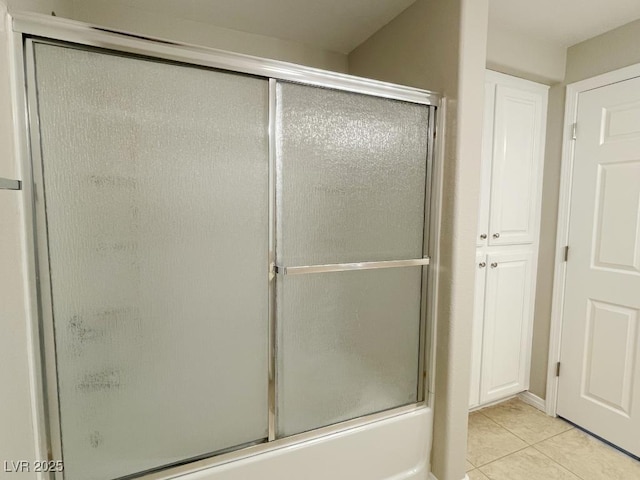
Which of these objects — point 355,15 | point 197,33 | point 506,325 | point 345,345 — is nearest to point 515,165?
point 506,325

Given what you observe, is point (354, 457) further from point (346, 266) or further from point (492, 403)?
point (492, 403)

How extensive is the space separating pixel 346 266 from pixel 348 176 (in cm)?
36

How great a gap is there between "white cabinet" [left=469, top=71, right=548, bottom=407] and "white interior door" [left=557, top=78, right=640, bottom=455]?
0.67 feet

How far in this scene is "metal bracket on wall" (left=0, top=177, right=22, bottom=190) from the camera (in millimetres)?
781

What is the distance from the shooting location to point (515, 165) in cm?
193

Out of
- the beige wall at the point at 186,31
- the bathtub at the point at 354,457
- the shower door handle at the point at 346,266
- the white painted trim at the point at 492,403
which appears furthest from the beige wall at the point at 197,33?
the white painted trim at the point at 492,403

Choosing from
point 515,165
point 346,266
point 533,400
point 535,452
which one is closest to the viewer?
point 346,266

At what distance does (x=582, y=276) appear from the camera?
6.20 feet

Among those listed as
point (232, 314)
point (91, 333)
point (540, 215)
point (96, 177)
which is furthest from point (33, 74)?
point (540, 215)

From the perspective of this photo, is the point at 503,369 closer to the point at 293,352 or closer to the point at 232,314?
the point at 293,352

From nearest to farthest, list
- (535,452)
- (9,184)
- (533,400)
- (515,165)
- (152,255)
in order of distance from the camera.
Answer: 1. (9,184)
2. (152,255)
3. (535,452)
4. (515,165)
5. (533,400)

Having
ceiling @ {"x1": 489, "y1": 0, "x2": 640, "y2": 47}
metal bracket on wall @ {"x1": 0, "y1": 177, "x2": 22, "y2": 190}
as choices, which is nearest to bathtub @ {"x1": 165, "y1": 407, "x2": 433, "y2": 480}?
metal bracket on wall @ {"x1": 0, "y1": 177, "x2": 22, "y2": 190}

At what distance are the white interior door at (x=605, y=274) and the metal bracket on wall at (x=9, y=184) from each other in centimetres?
253

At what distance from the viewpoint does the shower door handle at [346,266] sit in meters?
1.17
